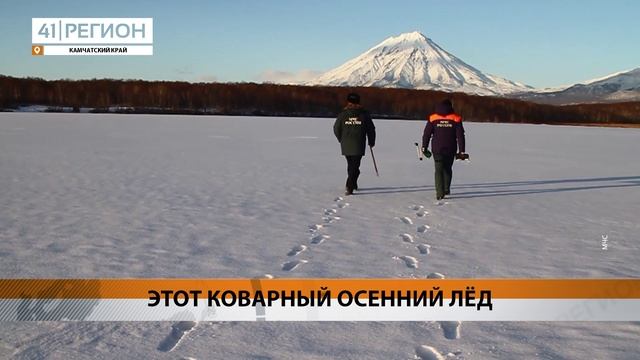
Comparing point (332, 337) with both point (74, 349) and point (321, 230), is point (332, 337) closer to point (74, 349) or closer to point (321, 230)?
point (74, 349)

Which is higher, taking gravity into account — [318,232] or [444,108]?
[444,108]

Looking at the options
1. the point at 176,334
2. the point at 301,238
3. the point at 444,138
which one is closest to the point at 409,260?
the point at 301,238

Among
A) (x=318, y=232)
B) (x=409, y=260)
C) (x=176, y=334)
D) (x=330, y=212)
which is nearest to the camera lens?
(x=176, y=334)

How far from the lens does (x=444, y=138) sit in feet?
27.2

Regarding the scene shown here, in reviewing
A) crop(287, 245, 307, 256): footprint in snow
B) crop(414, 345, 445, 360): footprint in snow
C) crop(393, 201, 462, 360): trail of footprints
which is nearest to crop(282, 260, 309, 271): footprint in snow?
crop(287, 245, 307, 256): footprint in snow

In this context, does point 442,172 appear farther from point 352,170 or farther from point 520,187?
point 520,187

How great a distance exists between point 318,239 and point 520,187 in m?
6.14

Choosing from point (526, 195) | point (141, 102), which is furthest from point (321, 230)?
point (141, 102)

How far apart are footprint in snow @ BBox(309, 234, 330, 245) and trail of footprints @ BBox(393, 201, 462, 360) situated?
884 millimetres

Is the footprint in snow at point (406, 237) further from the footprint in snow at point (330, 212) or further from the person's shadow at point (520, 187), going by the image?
the person's shadow at point (520, 187)

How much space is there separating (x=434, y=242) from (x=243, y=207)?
3163 millimetres

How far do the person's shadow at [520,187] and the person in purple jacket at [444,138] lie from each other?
0.65 metres

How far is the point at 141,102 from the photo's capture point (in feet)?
243

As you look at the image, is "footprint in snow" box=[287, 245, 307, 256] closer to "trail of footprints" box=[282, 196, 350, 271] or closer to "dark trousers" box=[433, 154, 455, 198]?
"trail of footprints" box=[282, 196, 350, 271]
